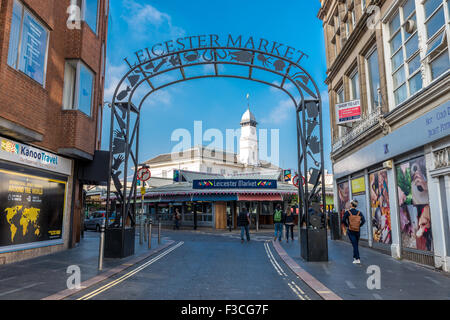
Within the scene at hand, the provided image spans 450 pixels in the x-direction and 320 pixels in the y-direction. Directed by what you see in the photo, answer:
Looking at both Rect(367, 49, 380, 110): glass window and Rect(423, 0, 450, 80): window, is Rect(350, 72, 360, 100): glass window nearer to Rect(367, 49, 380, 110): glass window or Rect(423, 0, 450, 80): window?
Rect(367, 49, 380, 110): glass window

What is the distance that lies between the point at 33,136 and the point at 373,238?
12.3 meters

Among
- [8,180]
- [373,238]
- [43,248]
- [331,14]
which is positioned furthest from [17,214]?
[331,14]

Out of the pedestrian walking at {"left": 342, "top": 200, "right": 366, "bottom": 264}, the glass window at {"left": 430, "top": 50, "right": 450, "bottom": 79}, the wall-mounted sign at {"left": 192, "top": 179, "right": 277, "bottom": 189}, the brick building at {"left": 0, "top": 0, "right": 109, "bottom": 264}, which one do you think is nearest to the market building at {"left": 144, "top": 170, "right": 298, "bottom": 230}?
the wall-mounted sign at {"left": 192, "top": 179, "right": 277, "bottom": 189}

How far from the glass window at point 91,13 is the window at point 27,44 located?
290 centimetres

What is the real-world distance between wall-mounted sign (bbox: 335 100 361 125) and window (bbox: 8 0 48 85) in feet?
37.9

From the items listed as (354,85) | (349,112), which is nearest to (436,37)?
(349,112)

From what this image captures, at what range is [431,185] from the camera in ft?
28.0

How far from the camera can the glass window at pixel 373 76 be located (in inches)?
523

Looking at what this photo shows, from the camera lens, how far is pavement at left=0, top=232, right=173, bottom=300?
19.8ft

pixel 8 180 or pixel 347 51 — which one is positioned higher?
pixel 347 51

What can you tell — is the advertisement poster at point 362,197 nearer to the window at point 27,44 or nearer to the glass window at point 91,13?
the window at point 27,44

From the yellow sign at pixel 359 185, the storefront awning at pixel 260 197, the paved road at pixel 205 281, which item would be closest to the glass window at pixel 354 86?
the yellow sign at pixel 359 185
